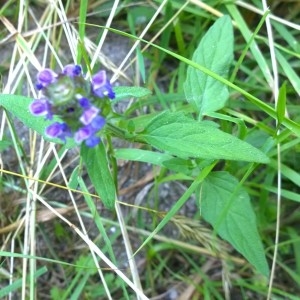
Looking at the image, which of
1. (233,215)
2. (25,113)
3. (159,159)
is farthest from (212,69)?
(25,113)

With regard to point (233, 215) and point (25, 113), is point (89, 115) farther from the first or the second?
point (233, 215)

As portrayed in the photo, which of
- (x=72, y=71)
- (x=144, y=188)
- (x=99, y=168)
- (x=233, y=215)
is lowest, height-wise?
(x=144, y=188)

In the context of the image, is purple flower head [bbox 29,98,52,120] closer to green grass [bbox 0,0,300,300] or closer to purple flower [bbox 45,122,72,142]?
purple flower [bbox 45,122,72,142]

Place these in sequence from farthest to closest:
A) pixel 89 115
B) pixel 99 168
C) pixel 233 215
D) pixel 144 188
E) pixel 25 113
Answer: pixel 144 188, pixel 233 215, pixel 25 113, pixel 99 168, pixel 89 115

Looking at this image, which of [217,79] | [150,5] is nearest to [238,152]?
[217,79]

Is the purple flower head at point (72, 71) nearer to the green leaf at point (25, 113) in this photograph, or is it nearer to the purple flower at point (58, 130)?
the purple flower at point (58, 130)

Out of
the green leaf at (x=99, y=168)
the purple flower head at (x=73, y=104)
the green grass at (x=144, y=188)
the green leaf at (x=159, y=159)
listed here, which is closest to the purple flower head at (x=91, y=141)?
the purple flower head at (x=73, y=104)
